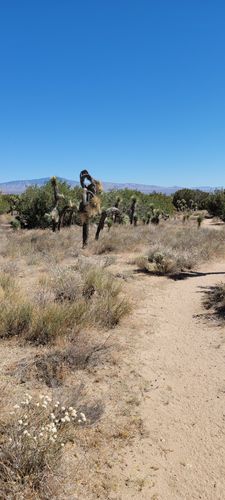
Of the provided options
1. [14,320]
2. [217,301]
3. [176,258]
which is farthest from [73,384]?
[176,258]

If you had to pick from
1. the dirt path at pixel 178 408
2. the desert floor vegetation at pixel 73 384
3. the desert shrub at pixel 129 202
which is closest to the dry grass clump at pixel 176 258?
the desert floor vegetation at pixel 73 384

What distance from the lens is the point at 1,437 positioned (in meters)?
3.71

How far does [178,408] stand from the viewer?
493cm

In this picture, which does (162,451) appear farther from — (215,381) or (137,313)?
(137,313)

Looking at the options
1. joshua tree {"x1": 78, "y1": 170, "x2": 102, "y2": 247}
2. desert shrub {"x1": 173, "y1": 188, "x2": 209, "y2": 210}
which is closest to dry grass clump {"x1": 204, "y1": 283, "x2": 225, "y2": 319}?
joshua tree {"x1": 78, "y1": 170, "x2": 102, "y2": 247}

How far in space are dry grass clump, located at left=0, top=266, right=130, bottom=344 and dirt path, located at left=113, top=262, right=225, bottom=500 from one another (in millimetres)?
681

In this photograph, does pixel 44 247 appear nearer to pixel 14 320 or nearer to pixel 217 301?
pixel 217 301

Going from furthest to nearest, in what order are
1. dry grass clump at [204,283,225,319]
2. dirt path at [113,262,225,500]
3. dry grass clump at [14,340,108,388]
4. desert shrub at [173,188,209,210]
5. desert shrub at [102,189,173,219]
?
desert shrub at [173,188,209,210]
desert shrub at [102,189,173,219]
dry grass clump at [204,283,225,319]
dry grass clump at [14,340,108,388]
dirt path at [113,262,225,500]

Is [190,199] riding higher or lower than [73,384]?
lower

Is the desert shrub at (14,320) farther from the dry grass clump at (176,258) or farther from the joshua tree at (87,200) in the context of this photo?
the joshua tree at (87,200)

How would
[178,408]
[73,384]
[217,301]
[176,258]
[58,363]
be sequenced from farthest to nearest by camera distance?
[176,258] < [217,301] < [58,363] < [73,384] < [178,408]

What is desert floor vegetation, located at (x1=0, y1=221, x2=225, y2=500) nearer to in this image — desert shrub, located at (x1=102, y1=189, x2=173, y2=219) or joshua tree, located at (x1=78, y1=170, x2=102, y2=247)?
joshua tree, located at (x1=78, y1=170, x2=102, y2=247)

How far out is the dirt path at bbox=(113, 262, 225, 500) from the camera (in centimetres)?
370

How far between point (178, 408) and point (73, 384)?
137 centimetres
